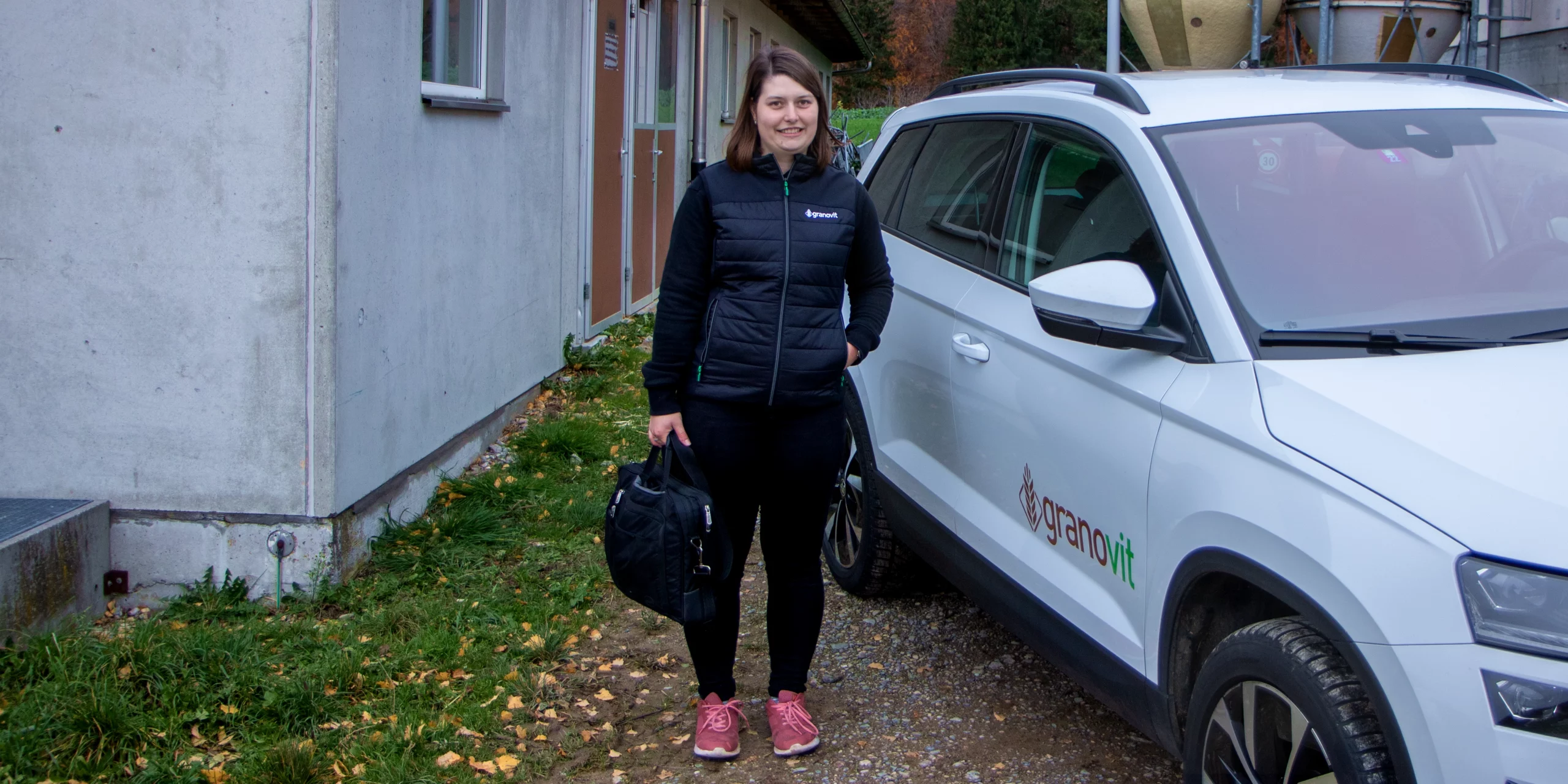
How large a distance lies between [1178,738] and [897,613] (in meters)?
2.01

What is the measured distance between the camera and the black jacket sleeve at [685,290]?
10.7 feet

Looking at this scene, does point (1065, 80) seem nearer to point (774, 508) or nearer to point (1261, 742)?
point (774, 508)

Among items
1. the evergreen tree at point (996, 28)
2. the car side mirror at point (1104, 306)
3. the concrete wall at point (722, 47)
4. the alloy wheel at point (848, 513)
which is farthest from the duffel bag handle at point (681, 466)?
the evergreen tree at point (996, 28)

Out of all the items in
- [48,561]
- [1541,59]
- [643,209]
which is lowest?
[48,561]

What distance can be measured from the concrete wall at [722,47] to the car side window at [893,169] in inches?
289

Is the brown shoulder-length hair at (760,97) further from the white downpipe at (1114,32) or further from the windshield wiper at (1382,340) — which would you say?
the white downpipe at (1114,32)

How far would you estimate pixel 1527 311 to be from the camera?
9.08ft

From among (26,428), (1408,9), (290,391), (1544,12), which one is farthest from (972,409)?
(1544,12)

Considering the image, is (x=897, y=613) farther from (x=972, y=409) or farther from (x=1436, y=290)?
(x=1436, y=290)

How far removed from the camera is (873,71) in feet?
222

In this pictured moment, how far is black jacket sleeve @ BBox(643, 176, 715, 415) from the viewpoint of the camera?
3262mm

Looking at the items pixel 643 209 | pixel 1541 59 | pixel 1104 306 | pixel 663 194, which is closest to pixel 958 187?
pixel 1104 306

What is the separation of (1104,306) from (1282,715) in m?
0.90

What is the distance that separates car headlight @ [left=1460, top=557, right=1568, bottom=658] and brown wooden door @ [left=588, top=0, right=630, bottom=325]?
7.20 meters
